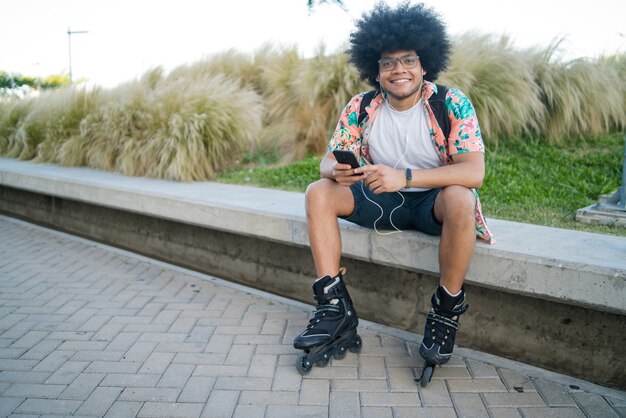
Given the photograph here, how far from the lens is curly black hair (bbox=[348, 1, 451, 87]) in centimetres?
289

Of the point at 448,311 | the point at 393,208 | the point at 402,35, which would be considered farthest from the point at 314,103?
the point at 448,311

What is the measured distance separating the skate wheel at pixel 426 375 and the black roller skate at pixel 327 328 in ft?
1.42

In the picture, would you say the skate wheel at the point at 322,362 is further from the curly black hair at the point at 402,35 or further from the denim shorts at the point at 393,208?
the curly black hair at the point at 402,35

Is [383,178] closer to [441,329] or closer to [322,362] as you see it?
[441,329]

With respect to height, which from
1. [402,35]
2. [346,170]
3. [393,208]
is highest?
[402,35]

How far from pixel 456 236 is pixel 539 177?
2474 mm

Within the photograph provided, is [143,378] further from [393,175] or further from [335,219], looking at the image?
[393,175]

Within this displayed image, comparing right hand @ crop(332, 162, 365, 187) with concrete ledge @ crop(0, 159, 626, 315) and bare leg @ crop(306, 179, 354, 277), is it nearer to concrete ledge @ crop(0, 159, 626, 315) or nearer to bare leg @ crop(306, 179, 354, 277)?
bare leg @ crop(306, 179, 354, 277)

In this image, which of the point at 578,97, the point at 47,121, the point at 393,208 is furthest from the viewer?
the point at 47,121

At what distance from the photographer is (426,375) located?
8.61 ft

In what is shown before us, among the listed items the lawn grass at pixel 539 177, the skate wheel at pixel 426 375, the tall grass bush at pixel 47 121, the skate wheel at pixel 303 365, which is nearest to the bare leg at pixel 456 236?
the skate wheel at pixel 426 375

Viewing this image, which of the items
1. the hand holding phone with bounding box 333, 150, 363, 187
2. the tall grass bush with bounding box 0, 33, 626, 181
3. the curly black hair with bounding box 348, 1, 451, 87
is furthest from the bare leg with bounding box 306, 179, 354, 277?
the tall grass bush with bounding box 0, 33, 626, 181

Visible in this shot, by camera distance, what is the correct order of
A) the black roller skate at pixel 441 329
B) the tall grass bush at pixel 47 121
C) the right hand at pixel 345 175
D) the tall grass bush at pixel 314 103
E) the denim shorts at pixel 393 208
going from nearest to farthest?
the black roller skate at pixel 441 329
the right hand at pixel 345 175
the denim shorts at pixel 393 208
the tall grass bush at pixel 314 103
the tall grass bush at pixel 47 121

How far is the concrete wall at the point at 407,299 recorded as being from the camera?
2613 mm
